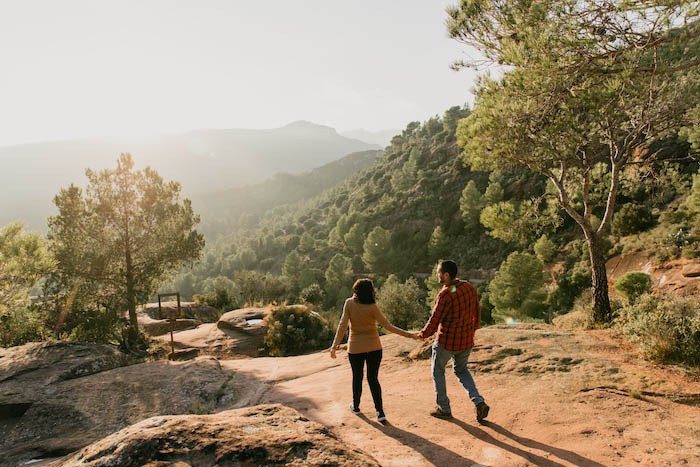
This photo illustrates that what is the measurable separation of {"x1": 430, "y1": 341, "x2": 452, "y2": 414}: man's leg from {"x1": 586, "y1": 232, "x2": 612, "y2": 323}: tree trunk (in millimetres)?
6147

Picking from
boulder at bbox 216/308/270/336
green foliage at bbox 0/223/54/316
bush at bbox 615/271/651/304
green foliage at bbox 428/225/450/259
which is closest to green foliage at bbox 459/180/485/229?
green foliage at bbox 428/225/450/259

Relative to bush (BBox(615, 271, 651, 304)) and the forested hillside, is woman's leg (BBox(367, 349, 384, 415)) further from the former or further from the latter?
bush (BBox(615, 271, 651, 304))

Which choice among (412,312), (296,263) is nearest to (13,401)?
(412,312)

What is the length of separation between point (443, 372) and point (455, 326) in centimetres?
67

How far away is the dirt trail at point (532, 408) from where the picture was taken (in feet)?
12.4

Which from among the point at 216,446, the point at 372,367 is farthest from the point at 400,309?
the point at 216,446

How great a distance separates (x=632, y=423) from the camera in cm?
422

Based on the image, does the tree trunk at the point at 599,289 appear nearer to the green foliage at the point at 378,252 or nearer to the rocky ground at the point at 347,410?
the rocky ground at the point at 347,410

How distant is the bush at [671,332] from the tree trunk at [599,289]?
7.29 ft

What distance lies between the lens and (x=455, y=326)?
4551mm

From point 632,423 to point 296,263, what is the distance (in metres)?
56.1

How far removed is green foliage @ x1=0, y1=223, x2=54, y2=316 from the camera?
11.9m

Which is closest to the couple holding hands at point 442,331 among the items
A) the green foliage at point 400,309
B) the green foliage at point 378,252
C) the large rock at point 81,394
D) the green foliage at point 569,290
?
the large rock at point 81,394

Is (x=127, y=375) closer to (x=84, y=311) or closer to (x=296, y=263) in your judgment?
(x=84, y=311)
